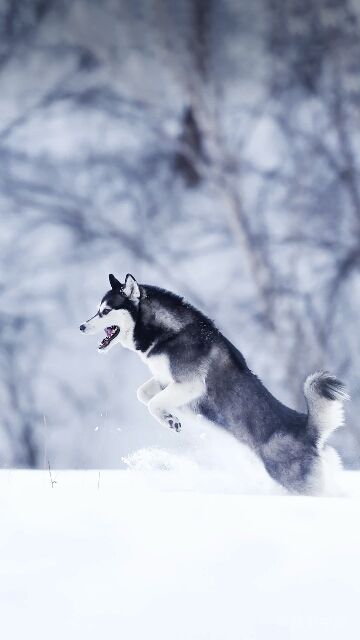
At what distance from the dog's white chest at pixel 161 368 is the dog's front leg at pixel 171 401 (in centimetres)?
5

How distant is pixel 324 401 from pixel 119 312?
86 centimetres

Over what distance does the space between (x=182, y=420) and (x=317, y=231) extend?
9.42 feet

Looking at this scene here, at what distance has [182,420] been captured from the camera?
2.80 m

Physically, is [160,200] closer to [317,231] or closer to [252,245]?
[252,245]

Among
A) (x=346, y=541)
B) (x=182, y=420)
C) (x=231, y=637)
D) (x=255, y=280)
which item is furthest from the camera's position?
(x=255, y=280)

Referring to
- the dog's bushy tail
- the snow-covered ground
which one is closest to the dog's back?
the dog's bushy tail

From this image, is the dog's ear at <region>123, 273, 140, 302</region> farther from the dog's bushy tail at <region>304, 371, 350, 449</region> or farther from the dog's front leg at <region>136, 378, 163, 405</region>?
the dog's bushy tail at <region>304, 371, 350, 449</region>

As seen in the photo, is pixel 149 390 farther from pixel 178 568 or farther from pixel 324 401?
pixel 178 568

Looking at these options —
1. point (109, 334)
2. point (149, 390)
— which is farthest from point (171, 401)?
point (109, 334)

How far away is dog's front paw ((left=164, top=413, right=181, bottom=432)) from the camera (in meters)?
2.76

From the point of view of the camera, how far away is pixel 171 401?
9.04 ft

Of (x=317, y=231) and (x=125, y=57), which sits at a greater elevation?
(x=125, y=57)

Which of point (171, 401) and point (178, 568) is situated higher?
point (171, 401)

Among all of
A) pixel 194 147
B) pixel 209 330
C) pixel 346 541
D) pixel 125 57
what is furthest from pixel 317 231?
pixel 346 541
